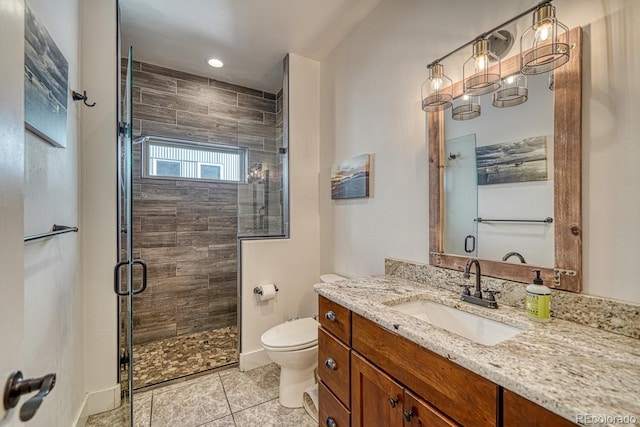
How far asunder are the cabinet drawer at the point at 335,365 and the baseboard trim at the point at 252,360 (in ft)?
3.51

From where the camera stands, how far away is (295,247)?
261 cm

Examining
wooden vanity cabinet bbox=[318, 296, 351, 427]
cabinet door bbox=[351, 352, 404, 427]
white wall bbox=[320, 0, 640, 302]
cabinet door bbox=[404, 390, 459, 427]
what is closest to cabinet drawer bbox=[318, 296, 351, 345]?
wooden vanity cabinet bbox=[318, 296, 351, 427]

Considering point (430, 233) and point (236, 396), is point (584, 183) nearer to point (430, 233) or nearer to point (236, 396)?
point (430, 233)

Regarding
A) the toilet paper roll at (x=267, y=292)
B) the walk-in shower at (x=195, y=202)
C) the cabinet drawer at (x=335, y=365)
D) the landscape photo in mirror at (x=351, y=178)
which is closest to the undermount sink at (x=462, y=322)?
the cabinet drawer at (x=335, y=365)

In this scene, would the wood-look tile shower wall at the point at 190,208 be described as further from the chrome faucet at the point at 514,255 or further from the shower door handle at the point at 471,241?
the chrome faucet at the point at 514,255

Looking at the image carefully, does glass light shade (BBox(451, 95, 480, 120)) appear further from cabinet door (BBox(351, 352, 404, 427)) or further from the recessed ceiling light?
the recessed ceiling light

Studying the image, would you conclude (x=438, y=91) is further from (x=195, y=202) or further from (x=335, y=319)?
(x=195, y=202)

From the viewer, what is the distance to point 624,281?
945 millimetres

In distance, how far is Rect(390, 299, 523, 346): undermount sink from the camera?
1.09 m

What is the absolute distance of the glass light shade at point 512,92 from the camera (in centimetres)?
119

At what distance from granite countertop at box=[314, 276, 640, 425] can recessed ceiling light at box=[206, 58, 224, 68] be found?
2637 mm

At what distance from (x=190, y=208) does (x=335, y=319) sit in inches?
85.1

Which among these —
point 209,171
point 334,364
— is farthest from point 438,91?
point 209,171

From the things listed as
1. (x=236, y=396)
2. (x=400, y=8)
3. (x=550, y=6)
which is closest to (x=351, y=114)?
(x=400, y=8)
